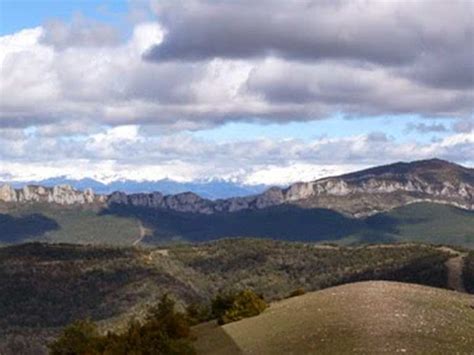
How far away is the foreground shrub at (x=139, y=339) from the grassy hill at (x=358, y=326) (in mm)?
2673

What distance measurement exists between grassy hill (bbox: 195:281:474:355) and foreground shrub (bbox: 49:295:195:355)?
267cm

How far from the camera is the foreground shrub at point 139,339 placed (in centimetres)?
6712

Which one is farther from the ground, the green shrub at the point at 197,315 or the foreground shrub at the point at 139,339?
the foreground shrub at the point at 139,339

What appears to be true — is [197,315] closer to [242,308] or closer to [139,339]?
[242,308]

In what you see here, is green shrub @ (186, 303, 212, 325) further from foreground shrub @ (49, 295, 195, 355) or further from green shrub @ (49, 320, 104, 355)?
green shrub @ (49, 320, 104, 355)

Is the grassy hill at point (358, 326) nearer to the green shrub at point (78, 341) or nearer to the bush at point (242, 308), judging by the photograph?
the bush at point (242, 308)

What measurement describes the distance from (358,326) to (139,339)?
66.2 feet

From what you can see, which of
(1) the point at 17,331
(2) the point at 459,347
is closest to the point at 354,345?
(2) the point at 459,347

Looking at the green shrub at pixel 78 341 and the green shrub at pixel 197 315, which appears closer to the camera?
the green shrub at pixel 78 341

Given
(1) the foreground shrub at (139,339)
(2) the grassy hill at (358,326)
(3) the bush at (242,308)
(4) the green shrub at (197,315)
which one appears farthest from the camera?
(4) the green shrub at (197,315)

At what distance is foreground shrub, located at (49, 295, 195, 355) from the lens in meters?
67.1

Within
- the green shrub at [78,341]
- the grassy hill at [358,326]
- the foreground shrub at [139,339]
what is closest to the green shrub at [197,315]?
the foreground shrub at [139,339]

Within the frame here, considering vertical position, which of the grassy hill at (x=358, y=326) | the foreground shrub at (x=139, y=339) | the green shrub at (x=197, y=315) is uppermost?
the grassy hill at (x=358, y=326)

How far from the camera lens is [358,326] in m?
59.9
